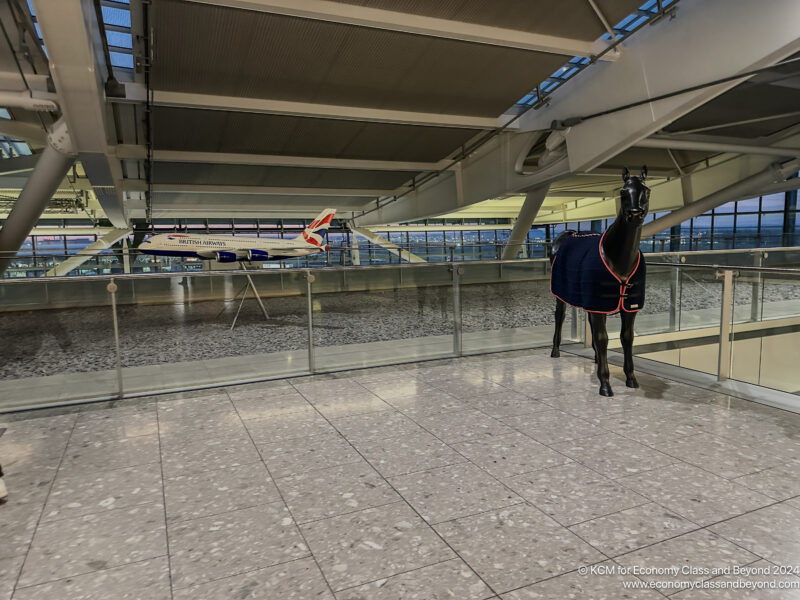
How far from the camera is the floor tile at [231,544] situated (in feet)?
7.61

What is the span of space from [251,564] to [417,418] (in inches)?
83.9

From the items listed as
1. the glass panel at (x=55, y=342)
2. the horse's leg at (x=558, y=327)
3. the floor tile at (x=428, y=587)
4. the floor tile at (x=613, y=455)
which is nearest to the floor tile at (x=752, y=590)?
the floor tile at (x=428, y=587)

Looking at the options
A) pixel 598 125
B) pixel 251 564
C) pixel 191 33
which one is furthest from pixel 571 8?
pixel 251 564

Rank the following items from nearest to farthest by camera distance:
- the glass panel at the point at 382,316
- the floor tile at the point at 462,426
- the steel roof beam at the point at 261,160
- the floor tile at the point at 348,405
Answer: the floor tile at the point at 462,426
the floor tile at the point at 348,405
the glass panel at the point at 382,316
the steel roof beam at the point at 261,160

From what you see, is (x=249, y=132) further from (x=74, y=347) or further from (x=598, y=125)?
(x=74, y=347)

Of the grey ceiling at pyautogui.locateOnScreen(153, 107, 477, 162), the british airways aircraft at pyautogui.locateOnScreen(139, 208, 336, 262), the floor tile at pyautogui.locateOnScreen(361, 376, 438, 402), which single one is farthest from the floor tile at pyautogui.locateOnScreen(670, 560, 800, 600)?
the british airways aircraft at pyautogui.locateOnScreen(139, 208, 336, 262)

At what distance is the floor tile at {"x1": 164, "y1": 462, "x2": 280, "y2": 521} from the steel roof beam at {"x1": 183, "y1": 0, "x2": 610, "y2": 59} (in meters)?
7.39

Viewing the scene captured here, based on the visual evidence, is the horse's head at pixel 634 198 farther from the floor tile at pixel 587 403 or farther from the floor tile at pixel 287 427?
the floor tile at pixel 287 427

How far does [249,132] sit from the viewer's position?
14.7 meters

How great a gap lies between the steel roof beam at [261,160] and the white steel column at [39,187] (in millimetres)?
2817

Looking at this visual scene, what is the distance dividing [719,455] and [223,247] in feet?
66.9

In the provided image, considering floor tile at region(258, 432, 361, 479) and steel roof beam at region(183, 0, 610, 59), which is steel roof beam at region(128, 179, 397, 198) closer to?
steel roof beam at region(183, 0, 610, 59)

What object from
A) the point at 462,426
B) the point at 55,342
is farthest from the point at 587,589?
the point at 55,342

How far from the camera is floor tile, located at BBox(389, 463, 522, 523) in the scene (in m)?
2.80
